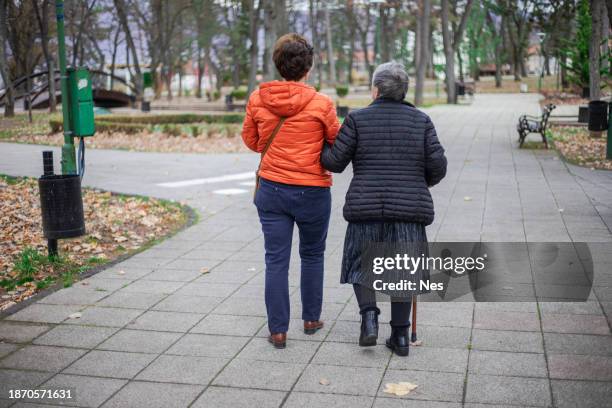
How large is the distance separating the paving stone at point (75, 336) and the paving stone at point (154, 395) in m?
0.85

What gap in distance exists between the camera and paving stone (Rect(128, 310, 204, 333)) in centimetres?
535

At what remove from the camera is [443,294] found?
19.6 ft

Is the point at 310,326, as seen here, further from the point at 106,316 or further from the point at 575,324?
the point at 575,324

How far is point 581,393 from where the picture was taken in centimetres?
405

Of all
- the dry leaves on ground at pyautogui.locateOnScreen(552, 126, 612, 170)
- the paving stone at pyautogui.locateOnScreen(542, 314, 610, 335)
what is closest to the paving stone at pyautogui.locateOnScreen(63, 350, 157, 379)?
the paving stone at pyautogui.locateOnScreen(542, 314, 610, 335)

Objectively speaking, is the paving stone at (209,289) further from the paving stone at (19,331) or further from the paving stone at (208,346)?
the paving stone at (19,331)

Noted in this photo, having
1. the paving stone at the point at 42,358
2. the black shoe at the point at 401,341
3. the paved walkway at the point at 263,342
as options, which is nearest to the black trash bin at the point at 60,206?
the paved walkway at the point at 263,342

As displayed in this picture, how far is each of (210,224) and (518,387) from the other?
5.65 metres

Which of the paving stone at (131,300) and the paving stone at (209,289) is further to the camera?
the paving stone at (209,289)

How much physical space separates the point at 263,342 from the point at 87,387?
117 cm

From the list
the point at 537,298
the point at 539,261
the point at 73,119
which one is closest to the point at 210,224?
the point at 73,119

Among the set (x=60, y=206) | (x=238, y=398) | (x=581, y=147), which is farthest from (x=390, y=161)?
(x=581, y=147)

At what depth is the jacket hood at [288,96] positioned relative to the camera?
4.61 meters

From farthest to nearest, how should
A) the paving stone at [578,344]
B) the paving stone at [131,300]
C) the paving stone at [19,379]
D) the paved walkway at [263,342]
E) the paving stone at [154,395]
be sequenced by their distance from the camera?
the paving stone at [131,300], the paving stone at [578,344], the paving stone at [19,379], the paved walkway at [263,342], the paving stone at [154,395]
